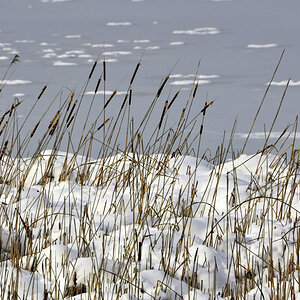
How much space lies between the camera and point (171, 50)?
40.3 ft

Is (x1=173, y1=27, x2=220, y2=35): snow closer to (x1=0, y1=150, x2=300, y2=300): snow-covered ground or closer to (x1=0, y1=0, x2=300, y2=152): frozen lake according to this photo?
(x1=0, y1=0, x2=300, y2=152): frozen lake

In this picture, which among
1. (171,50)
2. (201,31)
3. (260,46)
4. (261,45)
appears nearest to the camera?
(171,50)

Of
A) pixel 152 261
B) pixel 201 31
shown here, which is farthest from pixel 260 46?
pixel 152 261

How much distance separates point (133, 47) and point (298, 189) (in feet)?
31.4

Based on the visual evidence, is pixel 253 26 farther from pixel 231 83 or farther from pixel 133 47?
pixel 231 83

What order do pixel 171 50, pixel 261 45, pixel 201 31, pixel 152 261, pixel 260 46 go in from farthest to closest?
pixel 201 31, pixel 261 45, pixel 260 46, pixel 171 50, pixel 152 261

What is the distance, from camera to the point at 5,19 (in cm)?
1886

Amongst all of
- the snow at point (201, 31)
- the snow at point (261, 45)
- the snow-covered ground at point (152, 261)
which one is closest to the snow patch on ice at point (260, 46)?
the snow at point (261, 45)

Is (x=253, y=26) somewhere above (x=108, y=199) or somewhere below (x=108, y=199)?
above

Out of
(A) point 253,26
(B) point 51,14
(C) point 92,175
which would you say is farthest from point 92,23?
(C) point 92,175

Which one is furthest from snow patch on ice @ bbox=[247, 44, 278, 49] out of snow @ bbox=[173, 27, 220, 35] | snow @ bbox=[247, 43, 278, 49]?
snow @ bbox=[173, 27, 220, 35]

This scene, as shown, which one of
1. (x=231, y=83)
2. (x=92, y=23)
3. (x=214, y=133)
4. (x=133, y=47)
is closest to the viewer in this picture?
(x=214, y=133)

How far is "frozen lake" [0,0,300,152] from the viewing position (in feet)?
26.2

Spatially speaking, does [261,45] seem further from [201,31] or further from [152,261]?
[152,261]
